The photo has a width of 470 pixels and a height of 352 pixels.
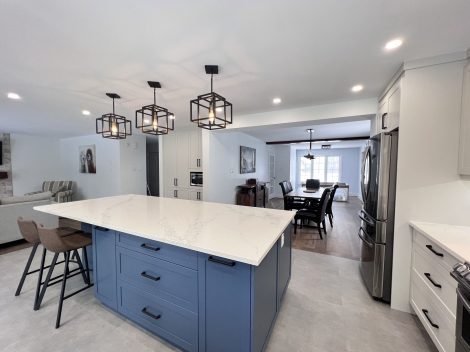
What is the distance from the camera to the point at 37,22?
139cm

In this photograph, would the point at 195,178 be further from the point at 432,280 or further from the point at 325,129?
the point at 432,280

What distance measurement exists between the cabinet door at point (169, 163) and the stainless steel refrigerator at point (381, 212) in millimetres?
4184

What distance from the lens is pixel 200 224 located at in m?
1.69

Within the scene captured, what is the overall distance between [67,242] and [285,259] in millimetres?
2103

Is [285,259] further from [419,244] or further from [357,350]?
[419,244]

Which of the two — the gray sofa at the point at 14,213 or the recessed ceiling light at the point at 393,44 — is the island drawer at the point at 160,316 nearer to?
the recessed ceiling light at the point at 393,44

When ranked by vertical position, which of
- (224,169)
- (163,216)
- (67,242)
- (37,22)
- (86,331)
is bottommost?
(86,331)

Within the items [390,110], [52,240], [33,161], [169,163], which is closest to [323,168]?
[169,163]

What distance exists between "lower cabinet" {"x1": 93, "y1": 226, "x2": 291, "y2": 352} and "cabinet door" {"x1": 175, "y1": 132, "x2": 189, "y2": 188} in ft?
10.2

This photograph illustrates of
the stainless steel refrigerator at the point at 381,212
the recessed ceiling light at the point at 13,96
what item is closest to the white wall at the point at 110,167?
the recessed ceiling light at the point at 13,96

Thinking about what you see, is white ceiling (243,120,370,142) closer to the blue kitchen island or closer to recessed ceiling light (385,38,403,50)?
recessed ceiling light (385,38,403,50)

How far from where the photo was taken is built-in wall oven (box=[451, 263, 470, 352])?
3.46 feet

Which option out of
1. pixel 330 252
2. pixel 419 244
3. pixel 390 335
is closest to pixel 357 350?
pixel 390 335

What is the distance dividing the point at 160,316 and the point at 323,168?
9804mm
